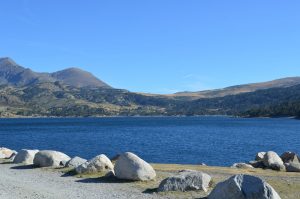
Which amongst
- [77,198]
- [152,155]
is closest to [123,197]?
[77,198]

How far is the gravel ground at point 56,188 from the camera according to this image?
2936 centimetres

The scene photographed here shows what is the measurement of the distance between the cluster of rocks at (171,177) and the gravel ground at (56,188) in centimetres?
142

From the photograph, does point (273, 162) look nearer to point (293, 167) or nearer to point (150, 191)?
point (293, 167)

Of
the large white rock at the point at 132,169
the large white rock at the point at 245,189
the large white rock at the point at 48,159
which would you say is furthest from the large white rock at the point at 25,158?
the large white rock at the point at 245,189

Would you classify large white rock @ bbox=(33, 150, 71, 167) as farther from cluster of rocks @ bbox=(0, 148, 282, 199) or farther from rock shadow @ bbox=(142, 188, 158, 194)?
rock shadow @ bbox=(142, 188, 158, 194)

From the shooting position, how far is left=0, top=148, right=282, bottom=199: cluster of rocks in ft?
85.0

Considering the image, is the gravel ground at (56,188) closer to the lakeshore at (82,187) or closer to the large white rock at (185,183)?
the lakeshore at (82,187)

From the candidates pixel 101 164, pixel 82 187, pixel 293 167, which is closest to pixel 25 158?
pixel 101 164

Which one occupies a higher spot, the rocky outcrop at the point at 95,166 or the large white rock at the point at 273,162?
the rocky outcrop at the point at 95,166

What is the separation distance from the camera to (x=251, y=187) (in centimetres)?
2584

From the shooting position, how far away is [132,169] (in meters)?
34.5

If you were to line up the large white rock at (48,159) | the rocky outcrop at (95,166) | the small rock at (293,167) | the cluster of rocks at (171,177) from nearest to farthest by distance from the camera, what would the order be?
the cluster of rocks at (171,177), the rocky outcrop at (95,166), the large white rock at (48,159), the small rock at (293,167)

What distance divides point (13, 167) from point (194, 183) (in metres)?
21.2

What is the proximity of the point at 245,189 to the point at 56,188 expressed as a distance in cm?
1280
